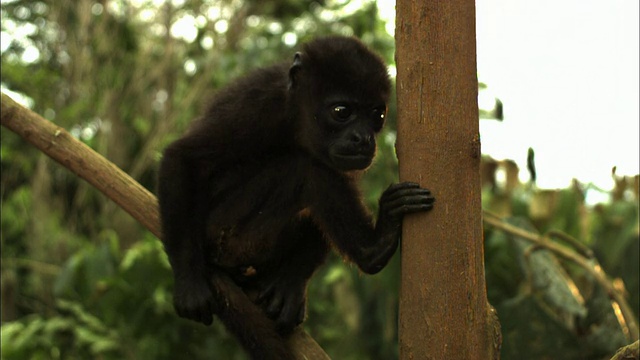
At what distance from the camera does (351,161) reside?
2.93 m

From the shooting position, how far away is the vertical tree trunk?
2113mm

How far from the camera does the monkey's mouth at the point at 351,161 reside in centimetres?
292

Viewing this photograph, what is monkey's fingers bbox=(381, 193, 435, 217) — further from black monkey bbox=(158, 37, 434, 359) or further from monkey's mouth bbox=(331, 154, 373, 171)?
monkey's mouth bbox=(331, 154, 373, 171)

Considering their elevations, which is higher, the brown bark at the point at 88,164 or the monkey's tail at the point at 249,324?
the brown bark at the point at 88,164

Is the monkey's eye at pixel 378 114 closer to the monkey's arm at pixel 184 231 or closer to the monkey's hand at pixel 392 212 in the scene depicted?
the monkey's hand at pixel 392 212

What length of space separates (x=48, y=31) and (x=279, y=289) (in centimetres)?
542

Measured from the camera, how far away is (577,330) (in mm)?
4004

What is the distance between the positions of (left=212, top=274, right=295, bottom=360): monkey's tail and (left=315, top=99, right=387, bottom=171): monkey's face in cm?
64

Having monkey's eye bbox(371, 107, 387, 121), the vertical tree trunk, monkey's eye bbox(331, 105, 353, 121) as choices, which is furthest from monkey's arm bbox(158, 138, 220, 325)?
the vertical tree trunk

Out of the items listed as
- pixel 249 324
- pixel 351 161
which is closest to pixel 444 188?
pixel 351 161

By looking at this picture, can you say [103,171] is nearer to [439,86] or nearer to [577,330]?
[439,86]

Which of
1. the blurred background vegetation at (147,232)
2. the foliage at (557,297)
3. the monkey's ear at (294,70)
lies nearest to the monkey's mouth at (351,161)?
the monkey's ear at (294,70)

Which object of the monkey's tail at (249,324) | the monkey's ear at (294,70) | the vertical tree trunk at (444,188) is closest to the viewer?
the vertical tree trunk at (444,188)

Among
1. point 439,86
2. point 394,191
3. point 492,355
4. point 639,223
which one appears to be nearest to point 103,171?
point 394,191
